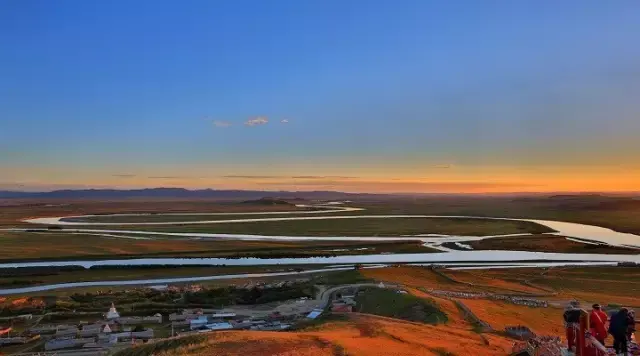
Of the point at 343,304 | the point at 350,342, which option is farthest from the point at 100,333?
the point at 350,342

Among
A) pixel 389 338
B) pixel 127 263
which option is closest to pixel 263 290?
pixel 389 338

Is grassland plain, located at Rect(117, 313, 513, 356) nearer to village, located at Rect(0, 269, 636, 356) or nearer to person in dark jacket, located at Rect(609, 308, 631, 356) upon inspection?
village, located at Rect(0, 269, 636, 356)

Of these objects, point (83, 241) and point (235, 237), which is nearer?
point (83, 241)

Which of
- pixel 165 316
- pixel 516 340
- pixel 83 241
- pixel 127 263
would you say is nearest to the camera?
pixel 516 340

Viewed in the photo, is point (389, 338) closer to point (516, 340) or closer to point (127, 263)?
point (516, 340)

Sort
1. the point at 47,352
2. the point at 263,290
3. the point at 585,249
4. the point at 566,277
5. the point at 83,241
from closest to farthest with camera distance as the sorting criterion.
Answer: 1. the point at 47,352
2. the point at 263,290
3. the point at 566,277
4. the point at 585,249
5. the point at 83,241

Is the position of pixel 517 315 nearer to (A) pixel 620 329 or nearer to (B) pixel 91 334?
(A) pixel 620 329

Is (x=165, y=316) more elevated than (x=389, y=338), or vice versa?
(x=389, y=338)

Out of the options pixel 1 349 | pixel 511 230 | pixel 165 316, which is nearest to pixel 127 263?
pixel 165 316
